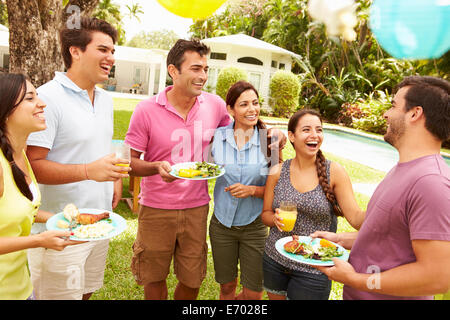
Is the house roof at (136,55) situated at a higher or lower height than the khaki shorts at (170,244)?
higher

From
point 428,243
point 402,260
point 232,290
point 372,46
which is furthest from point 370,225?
point 372,46

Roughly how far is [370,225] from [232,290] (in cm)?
162

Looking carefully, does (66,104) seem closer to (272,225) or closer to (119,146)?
(119,146)

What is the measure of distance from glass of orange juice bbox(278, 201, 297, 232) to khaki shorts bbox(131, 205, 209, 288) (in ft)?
2.71

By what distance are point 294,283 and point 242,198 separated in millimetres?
729

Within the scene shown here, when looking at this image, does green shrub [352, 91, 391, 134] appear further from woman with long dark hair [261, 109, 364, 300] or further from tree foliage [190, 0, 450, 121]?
woman with long dark hair [261, 109, 364, 300]

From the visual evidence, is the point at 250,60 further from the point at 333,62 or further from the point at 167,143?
the point at 167,143

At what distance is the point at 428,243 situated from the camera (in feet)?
4.73

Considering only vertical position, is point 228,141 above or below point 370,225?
above

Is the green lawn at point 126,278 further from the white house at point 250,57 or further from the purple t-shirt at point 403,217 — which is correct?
the white house at point 250,57

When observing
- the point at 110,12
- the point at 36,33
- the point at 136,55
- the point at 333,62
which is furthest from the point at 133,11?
the point at 36,33

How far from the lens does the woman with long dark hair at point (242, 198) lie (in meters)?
2.80

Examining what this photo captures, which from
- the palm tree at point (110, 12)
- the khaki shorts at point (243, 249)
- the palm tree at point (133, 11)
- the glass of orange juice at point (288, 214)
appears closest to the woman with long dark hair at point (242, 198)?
the khaki shorts at point (243, 249)

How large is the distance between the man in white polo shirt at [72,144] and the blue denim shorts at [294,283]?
4.11 feet
